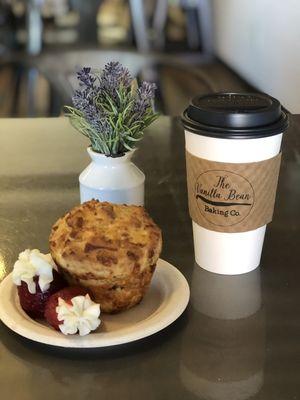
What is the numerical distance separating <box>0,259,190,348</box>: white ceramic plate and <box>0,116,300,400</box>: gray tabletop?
0.7 inches

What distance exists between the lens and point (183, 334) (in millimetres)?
708

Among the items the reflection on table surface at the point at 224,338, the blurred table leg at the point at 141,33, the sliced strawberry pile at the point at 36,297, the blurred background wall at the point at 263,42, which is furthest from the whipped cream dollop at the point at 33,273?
the blurred table leg at the point at 141,33

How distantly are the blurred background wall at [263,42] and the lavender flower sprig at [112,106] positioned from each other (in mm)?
1247

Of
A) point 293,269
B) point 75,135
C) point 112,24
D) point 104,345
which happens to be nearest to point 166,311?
point 104,345

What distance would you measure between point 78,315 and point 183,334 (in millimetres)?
123

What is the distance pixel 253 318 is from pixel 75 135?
0.78 meters

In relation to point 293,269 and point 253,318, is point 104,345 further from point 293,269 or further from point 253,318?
point 293,269

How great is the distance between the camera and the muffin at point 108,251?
2.26ft

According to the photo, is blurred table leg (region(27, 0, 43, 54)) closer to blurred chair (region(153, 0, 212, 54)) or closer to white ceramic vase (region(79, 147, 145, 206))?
blurred chair (region(153, 0, 212, 54))

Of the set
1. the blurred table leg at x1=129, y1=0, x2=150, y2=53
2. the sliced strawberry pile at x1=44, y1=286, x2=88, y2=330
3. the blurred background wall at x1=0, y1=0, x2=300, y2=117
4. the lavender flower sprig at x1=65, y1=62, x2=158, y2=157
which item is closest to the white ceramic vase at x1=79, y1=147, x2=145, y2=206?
the lavender flower sprig at x1=65, y1=62, x2=158, y2=157

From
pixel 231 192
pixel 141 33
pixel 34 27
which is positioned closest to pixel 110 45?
pixel 141 33

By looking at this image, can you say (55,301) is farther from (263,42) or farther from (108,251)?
(263,42)

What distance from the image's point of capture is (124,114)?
33.1 inches

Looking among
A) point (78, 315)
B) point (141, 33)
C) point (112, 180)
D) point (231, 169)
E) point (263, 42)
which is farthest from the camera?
point (141, 33)
